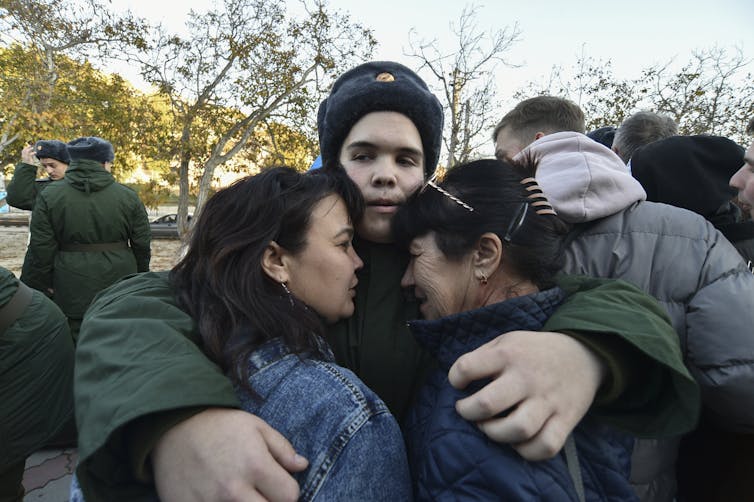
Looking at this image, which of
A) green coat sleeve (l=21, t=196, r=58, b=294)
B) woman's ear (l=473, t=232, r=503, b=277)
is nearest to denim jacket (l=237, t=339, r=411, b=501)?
woman's ear (l=473, t=232, r=503, b=277)

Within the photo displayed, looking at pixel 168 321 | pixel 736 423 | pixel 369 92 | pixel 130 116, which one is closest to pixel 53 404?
pixel 168 321

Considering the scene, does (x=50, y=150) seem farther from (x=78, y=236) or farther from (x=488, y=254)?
(x=488, y=254)

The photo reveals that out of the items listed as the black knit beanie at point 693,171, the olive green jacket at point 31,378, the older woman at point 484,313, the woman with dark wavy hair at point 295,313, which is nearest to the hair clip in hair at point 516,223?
the older woman at point 484,313

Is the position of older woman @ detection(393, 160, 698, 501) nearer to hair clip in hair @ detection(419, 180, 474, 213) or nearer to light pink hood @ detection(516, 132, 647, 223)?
hair clip in hair @ detection(419, 180, 474, 213)

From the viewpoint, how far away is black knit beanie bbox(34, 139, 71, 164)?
17.1ft

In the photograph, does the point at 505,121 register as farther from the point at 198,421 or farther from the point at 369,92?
the point at 198,421

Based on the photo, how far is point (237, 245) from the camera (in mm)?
1328

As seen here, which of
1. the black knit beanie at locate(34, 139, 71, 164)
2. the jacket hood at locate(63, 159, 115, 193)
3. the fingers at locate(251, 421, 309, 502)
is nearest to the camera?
the fingers at locate(251, 421, 309, 502)

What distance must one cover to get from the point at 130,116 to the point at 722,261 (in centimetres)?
1273

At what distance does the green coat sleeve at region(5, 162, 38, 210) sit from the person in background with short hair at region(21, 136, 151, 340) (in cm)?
157

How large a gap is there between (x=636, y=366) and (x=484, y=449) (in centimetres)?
44

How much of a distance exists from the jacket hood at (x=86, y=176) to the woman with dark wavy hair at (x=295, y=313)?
3534mm

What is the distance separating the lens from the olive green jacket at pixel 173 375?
0.85 m

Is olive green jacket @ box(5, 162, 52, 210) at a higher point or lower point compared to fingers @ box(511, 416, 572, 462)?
higher
